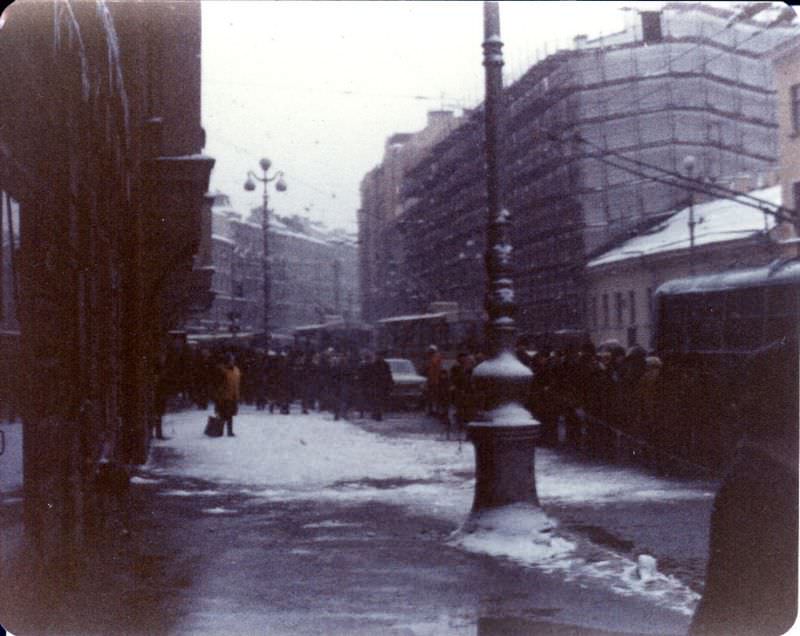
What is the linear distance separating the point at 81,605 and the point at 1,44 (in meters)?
3.20

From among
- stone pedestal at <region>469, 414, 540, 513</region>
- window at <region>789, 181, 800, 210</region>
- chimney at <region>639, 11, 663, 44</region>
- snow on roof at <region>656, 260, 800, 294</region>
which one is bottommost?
stone pedestal at <region>469, 414, 540, 513</region>

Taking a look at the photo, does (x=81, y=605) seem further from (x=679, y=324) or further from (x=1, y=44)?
(x=679, y=324)

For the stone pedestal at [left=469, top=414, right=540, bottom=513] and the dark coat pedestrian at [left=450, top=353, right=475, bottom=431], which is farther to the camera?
Result: the dark coat pedestrian at [left=450, top=353, right=475, bottom=431]

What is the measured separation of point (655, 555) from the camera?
8.77 metres

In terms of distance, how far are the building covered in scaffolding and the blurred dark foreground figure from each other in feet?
20.0

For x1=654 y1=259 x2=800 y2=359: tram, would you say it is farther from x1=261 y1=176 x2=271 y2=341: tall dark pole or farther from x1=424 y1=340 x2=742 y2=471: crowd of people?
x1=261 y1=176 x2=271 y2=341: tall dark pole

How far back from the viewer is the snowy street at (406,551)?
6.79 metres

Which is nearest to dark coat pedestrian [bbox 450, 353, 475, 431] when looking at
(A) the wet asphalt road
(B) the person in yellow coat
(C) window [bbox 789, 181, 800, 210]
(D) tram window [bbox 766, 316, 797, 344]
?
(B) the person in yellow coat

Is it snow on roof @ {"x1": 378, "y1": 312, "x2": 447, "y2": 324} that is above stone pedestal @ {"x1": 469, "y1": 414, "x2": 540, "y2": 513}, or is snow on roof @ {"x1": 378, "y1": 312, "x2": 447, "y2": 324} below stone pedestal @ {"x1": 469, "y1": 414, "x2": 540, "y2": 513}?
above

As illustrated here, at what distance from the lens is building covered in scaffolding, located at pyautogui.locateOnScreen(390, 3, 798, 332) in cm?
1048

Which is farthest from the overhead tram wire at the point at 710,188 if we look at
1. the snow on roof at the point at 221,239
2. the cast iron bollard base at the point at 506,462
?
the snow on roof at the point at 221,239

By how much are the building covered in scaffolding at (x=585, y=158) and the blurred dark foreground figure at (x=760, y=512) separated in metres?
6.10

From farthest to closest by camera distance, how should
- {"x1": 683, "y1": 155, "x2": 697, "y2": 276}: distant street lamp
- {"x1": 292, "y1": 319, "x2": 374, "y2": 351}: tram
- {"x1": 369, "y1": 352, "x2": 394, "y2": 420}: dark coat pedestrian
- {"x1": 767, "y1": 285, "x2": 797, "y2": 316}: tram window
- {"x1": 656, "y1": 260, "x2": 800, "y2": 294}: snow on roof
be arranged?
{"x1": 369, "y1": 352, "x2": 394, "y2": 420}: dark coat pedestrian → {"x1": 292, "y1": 319, "x2": 374, "y2": 351}: tram → {"x1": 656, "y1": 260, "x2": 800, "y2": 294}: snow on roof → {"x1": 767, "y1": 285, "x2": 797, "y2": 316}: tram window → {"x1": 683, "y1": 155, "x2": 697, "y2": 276}: distant street lamp

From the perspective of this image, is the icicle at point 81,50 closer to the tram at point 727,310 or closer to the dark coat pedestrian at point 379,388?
the tram at point 727,310
